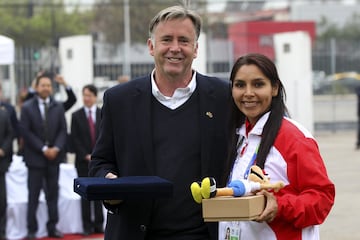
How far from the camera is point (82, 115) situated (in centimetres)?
993

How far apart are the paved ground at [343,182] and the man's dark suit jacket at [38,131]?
134 inches

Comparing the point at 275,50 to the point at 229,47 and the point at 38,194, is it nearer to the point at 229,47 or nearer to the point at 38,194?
the point at 229,47

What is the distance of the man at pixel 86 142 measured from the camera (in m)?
9.81

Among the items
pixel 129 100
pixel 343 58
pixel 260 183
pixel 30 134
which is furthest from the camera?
pixel 343 58

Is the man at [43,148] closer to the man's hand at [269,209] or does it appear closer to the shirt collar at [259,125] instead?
the shirt collar at [259,125]

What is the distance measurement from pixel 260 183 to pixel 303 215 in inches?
8.7

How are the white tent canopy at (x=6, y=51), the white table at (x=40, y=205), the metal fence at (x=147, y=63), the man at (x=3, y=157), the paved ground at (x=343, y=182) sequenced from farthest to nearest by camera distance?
the metal fence at (x=147, y=63) → the white tent canopy at (x=6, y=51) → the white table at (x=40, y=205) → the man at (x=3, y=157) → the paved ground at (x=343, y=182)

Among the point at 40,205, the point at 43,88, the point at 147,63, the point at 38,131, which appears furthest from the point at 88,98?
the point at 147,63

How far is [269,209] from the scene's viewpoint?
3107mm

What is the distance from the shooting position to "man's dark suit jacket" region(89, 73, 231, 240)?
3719mm

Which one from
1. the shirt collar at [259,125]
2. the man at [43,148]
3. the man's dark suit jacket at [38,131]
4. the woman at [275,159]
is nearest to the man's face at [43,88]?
the man at [43,148]

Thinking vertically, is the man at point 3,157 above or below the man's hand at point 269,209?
below

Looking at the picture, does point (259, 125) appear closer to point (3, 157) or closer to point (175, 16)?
point (175, 16)

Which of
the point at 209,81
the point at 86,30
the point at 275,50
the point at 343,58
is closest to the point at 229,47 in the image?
the point at 275,50
